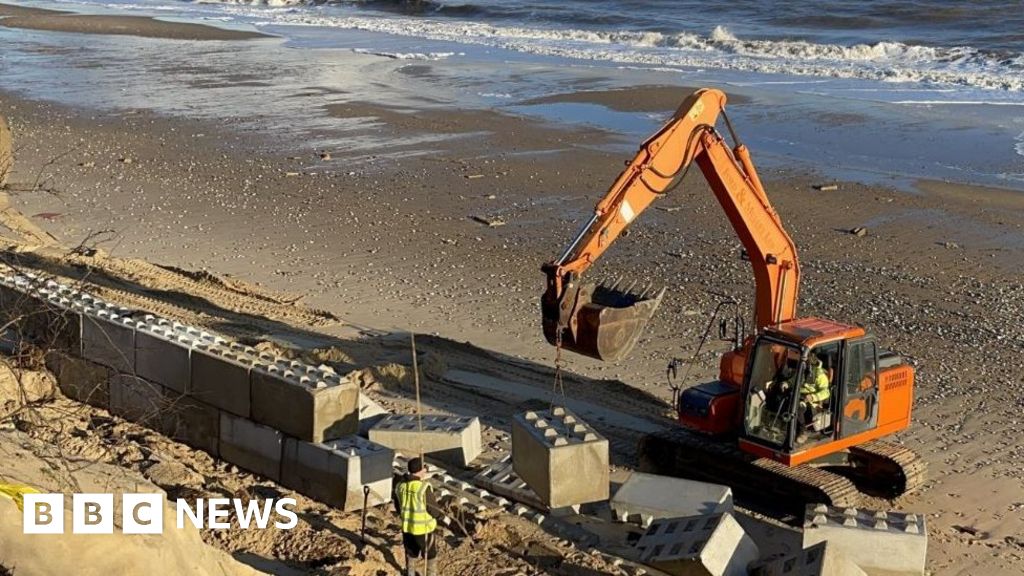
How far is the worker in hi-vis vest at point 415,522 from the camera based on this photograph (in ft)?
29.1

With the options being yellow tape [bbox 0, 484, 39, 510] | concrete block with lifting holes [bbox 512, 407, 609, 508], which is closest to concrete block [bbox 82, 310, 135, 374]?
concrete block with lifting holes [bbox 512, 407, 609, 508]

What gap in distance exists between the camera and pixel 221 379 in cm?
1097

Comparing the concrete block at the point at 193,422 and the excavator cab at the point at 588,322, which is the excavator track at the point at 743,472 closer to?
the excavator cab at the point at 588,322

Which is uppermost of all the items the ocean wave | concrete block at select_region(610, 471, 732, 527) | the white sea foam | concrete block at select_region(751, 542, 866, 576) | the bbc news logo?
the ocean wave

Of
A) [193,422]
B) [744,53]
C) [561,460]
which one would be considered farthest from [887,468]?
[744,53]

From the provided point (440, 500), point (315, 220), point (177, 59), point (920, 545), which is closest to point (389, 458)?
point (440, 500)

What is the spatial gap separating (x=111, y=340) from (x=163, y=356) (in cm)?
66

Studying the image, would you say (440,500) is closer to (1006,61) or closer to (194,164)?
(194,164)

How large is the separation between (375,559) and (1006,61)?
113 ft

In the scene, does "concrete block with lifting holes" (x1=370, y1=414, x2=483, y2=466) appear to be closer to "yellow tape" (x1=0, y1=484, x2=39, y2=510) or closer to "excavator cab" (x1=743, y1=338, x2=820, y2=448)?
"excavator cab" (x1=743, y1=338, x2=820, y2=448)

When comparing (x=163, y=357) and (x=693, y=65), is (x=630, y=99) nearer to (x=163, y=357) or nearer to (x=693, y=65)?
(x=693, y=65)

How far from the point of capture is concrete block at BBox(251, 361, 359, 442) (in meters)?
10.4

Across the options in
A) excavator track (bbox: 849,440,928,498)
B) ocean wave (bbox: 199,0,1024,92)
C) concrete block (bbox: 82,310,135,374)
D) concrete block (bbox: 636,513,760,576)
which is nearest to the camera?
concrete block (bbox: 636,513,760,576)

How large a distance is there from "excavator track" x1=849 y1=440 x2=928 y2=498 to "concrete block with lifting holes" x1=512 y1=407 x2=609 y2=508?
267 centimetres
